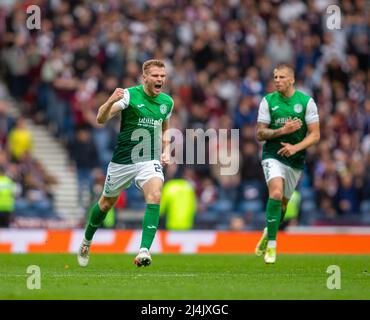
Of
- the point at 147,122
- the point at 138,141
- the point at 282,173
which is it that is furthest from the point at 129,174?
the point at 282,173

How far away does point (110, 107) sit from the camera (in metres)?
14.1

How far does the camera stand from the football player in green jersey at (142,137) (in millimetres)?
14242

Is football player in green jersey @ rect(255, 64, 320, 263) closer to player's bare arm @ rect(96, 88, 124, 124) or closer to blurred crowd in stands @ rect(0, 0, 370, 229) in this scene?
player's bare arm @ rect(96, 88, 124, 124)

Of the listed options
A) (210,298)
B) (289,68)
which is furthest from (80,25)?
(210,298)

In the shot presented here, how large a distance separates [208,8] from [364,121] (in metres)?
5.43

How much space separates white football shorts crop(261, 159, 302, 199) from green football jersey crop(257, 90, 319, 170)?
0.09 metres

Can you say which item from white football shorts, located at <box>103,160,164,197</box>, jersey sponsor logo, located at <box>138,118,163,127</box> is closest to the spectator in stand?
white football shorts, located at <box>103,160,164,197</box>

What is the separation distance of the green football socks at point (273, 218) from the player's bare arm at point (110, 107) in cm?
270

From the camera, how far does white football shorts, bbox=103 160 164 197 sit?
14.3 m

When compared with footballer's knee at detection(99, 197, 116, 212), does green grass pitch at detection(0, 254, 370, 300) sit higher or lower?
lower

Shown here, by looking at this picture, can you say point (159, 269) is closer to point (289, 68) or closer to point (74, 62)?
point (289, 68)

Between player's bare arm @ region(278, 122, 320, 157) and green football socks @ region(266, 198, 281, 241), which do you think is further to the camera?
player's bare arm @ region(278, 122, 320, 157)

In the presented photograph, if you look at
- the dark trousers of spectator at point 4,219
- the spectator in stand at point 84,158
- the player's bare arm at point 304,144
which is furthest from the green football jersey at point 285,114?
the spectator in stand at point 84,158

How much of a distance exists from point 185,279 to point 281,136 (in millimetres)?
3255
